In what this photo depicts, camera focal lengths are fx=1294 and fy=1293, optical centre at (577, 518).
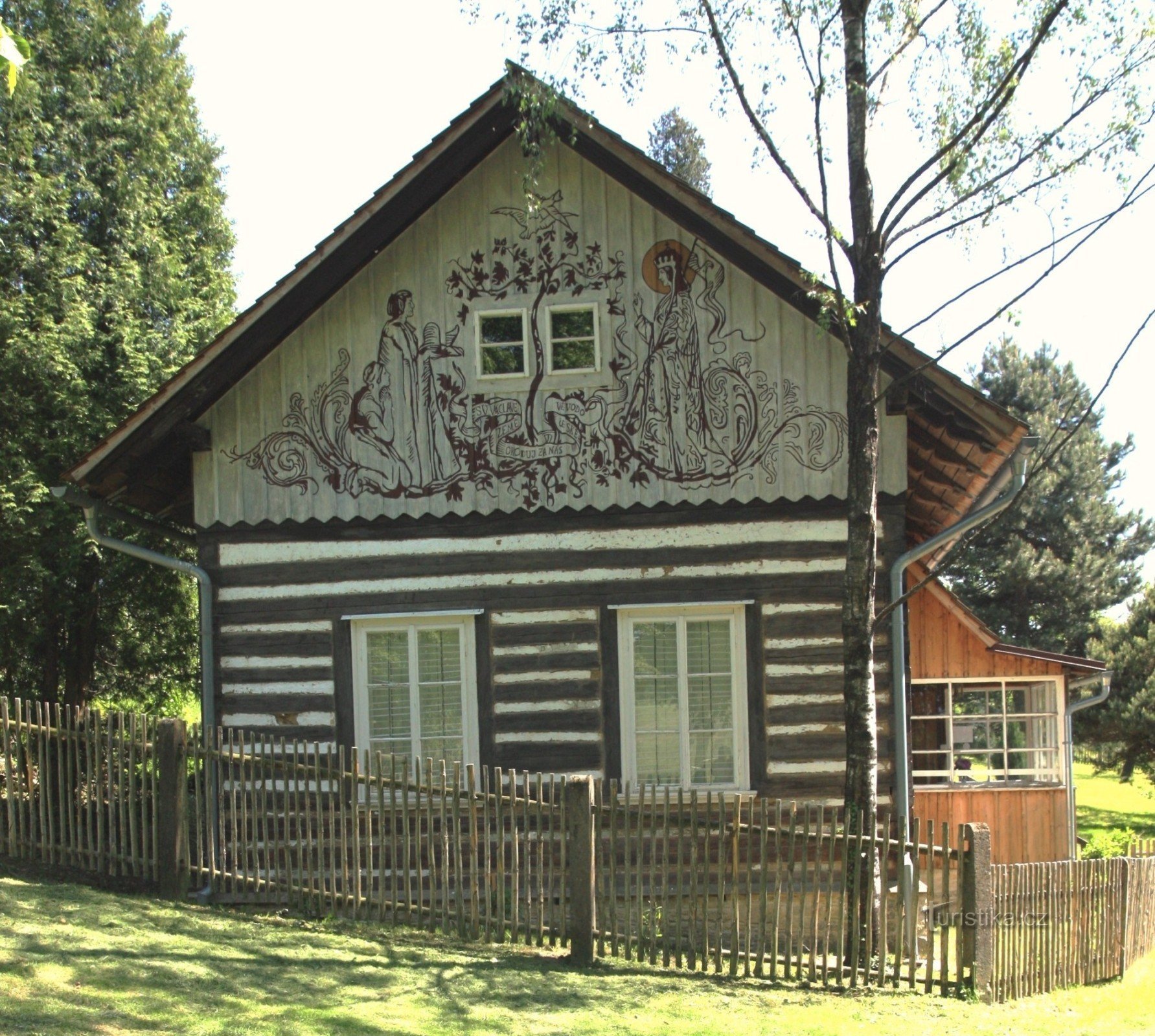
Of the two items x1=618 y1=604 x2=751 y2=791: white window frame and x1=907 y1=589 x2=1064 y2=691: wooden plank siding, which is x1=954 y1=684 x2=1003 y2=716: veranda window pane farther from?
x1=618 y1=604 x2=751 y2=791: white window frame

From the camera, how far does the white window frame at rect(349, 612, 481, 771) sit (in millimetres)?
13227

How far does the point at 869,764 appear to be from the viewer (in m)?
11.1

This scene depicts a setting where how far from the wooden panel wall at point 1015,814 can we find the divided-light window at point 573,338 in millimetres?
11981

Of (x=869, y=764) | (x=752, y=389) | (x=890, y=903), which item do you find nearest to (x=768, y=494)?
(x=752, y=389)

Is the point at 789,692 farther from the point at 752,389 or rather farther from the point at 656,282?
the point at 656,282

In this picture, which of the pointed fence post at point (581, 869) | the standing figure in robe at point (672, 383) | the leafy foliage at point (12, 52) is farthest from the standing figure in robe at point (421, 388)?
the leafy foliage at point (12, 52)

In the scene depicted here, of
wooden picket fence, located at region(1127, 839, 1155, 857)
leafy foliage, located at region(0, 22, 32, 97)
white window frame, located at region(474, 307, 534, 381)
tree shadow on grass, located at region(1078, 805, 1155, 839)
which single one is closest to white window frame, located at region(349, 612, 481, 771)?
white window frame, located at region(474, 307, 534, 381)

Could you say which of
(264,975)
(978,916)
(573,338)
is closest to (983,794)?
(978,916)

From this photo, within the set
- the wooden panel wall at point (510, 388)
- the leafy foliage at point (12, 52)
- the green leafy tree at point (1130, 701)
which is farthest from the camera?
the green leafy tree at point (1130, 701)

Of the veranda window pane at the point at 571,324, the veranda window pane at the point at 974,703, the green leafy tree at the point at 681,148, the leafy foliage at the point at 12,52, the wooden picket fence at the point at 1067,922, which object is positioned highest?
the green leafy tree at the point at 681,148

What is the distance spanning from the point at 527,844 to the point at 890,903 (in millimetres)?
3455

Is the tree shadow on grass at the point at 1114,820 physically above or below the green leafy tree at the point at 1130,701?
below

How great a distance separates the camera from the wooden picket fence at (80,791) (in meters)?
12.0

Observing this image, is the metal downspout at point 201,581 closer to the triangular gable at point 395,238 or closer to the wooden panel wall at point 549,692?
the triangular gable at point 395,238
